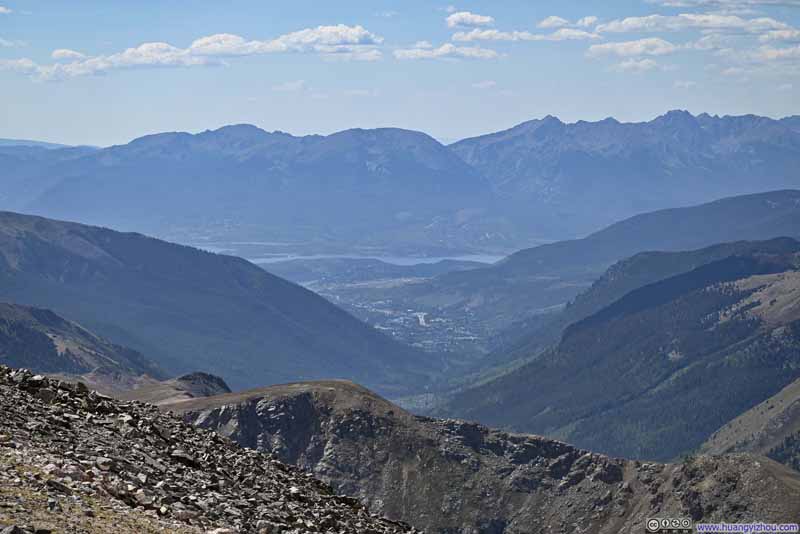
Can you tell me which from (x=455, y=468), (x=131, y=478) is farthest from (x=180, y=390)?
(x=131, y=478)

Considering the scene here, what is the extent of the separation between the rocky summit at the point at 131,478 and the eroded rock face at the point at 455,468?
62.5 meters

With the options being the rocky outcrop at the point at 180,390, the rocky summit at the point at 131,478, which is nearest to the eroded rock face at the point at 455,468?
the rocky outcrop at the point at 180,390

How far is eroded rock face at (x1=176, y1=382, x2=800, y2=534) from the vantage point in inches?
4264

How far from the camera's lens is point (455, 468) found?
120000 millimetres

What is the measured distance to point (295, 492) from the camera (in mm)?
43750

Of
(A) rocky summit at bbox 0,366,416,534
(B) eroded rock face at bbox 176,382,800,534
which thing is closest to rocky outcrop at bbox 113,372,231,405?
(B) eroded rock face at bbox 176,382,800,534

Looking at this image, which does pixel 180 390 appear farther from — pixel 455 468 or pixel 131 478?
pixel 131 478

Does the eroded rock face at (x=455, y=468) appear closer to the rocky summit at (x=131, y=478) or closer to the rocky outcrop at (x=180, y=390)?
the rocky outcrop at (x=180, y=390)

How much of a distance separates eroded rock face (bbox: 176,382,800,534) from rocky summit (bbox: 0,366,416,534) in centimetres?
6252

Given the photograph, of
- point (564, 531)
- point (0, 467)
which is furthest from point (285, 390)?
point (0, 467)

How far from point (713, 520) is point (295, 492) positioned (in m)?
68.2

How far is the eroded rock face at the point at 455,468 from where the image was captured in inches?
4264

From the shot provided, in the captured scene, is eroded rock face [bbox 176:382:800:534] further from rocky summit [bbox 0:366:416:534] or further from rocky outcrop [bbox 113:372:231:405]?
rocky summit [bbox 0:366:416:534]

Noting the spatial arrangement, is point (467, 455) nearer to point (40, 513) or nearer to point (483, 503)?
point (483, 503)
